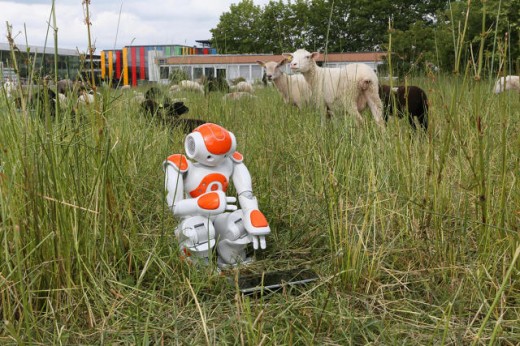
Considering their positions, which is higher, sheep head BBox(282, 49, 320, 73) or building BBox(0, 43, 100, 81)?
sheep head BBox(282, 49, 320, 73)

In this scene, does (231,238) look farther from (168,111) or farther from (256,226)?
(168,111)

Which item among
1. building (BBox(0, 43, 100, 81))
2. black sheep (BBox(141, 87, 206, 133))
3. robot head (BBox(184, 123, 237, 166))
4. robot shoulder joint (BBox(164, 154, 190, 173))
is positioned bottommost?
robot shoulder joint (BBox(164, 154, 190, 173))

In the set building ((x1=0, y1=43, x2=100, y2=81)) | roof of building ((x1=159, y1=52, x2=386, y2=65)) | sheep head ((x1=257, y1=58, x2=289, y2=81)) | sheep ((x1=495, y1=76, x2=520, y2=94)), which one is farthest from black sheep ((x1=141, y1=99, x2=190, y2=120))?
sheep head ((x1=257, y1=58, x2=289, y2=81))

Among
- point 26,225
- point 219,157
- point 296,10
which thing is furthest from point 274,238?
point 296,10

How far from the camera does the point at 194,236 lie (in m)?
1.65

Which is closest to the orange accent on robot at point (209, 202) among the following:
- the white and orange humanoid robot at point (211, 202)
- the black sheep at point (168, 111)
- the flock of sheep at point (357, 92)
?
the white and orange humanoid robot at point (211, 202)

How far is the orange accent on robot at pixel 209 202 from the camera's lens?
1.64m

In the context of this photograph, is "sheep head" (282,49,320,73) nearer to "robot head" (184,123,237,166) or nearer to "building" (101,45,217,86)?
"building" (101,45,217,86)

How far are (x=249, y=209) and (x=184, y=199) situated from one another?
0.21m

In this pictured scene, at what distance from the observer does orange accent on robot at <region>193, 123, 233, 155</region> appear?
1706 mm

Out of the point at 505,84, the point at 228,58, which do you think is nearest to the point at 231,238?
the point at 505,84

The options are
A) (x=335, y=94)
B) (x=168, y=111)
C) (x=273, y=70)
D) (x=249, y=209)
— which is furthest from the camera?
(x=273, y=70)

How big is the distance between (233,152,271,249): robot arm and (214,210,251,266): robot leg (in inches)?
1.5

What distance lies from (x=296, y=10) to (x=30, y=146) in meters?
27.2
